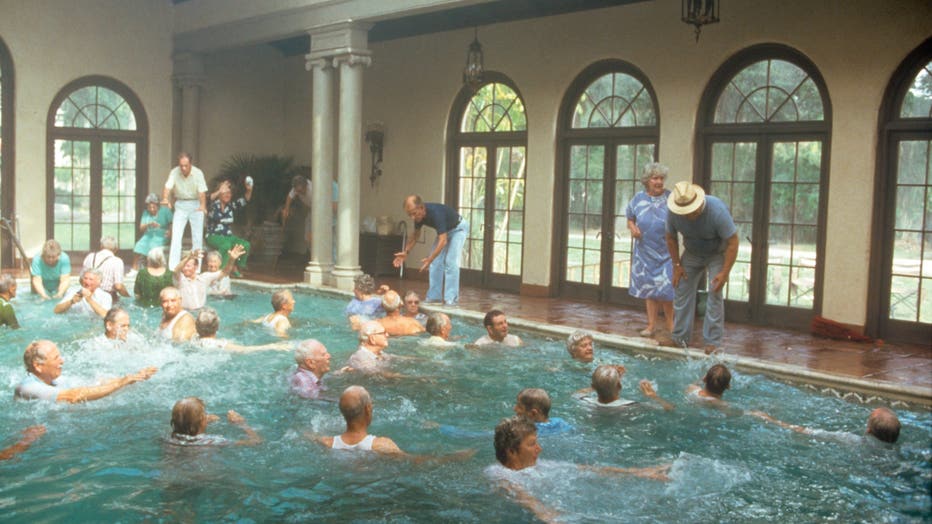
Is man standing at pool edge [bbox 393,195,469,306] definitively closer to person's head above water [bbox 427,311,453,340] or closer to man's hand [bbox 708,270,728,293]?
person's head above water [bbox 427,311,453,340]

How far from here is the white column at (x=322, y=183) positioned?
14320mm

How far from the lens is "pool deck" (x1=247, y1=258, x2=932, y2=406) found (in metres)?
8.26

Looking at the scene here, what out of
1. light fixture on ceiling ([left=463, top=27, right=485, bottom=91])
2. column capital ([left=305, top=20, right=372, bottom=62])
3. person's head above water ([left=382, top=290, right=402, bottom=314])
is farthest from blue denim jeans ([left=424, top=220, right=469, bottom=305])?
column capital ([left=305, top=20, right=372, bottom=62])

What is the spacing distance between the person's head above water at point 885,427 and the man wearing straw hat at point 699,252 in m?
2.70

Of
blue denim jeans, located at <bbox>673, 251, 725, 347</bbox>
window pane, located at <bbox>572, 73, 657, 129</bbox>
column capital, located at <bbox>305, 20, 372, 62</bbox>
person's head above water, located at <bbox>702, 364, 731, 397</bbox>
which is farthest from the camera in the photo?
column capital, located at <bbox>305, 20, 372, 62</bbox>

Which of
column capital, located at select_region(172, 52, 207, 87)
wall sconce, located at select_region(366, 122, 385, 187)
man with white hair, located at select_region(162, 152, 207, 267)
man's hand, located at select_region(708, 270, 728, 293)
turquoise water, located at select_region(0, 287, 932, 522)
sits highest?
column capital, located at select_region(172, 52, 207, 87)

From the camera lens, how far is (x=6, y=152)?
15.9 meters

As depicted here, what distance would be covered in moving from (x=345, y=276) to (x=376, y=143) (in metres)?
3.38

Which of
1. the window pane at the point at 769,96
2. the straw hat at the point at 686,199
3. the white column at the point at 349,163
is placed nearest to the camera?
the straw hat at the point at 686,199

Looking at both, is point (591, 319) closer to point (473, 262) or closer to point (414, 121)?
point (473, 262)

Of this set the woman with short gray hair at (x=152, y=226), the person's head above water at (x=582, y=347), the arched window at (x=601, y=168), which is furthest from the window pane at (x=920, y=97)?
the woman with short gray hair at (x=152, y=226)

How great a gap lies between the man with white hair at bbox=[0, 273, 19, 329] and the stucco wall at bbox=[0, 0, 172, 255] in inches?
257

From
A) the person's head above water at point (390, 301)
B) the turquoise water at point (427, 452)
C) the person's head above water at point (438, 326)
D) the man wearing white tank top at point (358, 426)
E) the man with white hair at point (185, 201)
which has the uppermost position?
the man with white hair at point (185, 201)

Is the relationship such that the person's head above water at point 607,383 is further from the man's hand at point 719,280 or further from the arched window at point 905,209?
the arched window at point 905,209
